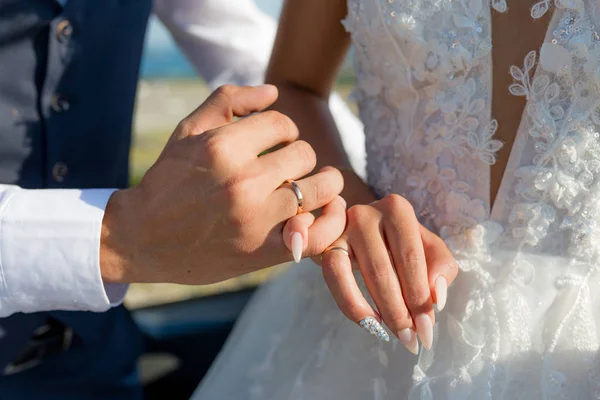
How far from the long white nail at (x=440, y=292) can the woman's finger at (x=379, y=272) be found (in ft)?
0.11

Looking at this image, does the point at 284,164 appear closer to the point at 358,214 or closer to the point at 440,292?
the point at 358,214

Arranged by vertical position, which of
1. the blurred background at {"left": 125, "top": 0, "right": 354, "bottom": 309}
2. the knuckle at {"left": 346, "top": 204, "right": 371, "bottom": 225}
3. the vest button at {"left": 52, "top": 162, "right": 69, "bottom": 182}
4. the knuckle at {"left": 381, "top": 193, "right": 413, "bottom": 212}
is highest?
the knuckle at {"left": 381, "top": 193, "right": 413, "bottom": 212}

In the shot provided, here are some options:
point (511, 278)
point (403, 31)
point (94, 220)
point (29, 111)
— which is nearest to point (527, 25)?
point (403, 31)

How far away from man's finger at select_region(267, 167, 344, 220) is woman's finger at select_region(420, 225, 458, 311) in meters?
0.12

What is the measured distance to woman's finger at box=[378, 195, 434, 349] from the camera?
717mm

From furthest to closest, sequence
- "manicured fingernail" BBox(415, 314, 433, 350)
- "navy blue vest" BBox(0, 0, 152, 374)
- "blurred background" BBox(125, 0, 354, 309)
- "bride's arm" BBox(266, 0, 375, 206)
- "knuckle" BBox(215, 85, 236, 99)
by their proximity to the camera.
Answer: "blurred background" BBox(125, 0, 354, 309) < "navy blue vest" BBox(0, 0, 152, 374) < "bride's arm" BBox(266, 0, 375, 206) < "knuckle" BBox(215, 85, 236, 99) < "manicured fingernail" BBox(415, 314, 433, 350)

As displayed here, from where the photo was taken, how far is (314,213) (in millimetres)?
859

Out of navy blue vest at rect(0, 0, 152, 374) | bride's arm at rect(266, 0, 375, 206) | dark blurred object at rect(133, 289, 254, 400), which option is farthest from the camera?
dark blurred object at rect(133, 289, 254, 400)

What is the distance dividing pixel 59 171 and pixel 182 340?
1.81 feet

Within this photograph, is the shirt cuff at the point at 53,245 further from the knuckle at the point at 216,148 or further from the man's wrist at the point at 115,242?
the knuckle at the point at 216,148

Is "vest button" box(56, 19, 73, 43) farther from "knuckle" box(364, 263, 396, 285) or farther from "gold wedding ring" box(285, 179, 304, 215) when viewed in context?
"knuckle" box(364, 263, 396, 285)

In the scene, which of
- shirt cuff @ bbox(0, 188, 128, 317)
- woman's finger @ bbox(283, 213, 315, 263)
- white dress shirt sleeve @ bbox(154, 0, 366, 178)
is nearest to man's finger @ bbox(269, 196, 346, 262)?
woman's finger @ bbox(283, 213, 315, 263)

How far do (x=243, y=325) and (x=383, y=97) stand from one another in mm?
485

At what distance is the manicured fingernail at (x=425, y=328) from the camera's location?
712mm
